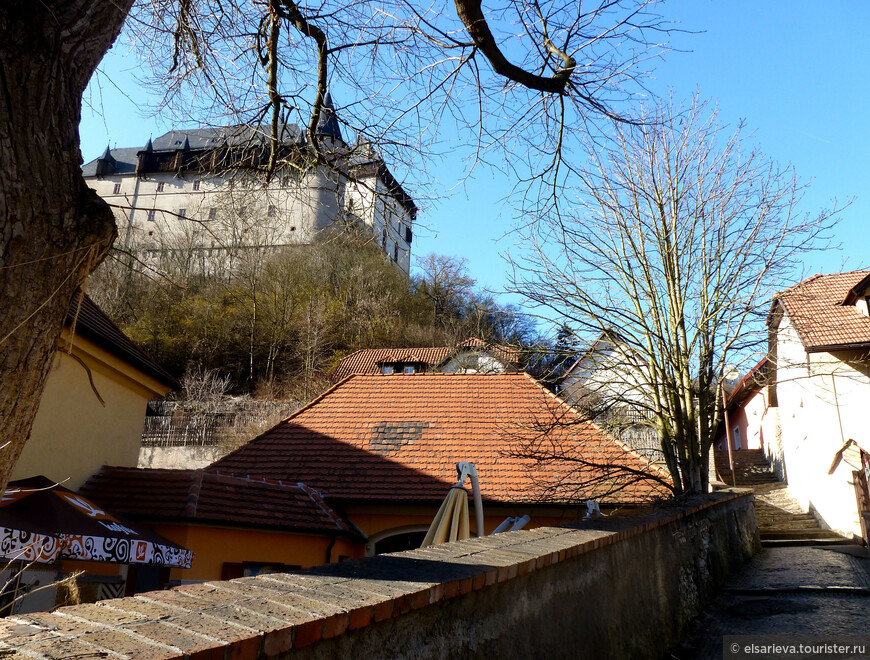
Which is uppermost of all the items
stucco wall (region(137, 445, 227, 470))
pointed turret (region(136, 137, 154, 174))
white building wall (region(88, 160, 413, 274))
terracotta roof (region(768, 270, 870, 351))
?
pointed turret (region(136, 137, 154, 174))

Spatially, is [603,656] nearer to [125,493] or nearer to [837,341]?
[125,493]

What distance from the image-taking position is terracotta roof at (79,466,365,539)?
440 inches

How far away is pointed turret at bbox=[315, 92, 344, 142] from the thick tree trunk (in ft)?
11.1

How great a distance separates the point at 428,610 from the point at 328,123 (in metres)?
5.07

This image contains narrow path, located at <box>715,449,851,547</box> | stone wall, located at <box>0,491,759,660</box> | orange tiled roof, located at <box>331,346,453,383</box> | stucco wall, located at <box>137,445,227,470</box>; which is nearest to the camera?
stone wall, located at <box>0,491,759,660</box>

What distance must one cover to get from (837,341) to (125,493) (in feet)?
50.3

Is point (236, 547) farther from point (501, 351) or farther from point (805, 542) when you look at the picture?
point (805, 542)

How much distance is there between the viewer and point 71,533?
23.7 feet

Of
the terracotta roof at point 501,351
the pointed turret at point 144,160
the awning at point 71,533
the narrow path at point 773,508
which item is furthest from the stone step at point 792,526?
the pointed turret at point 144,160

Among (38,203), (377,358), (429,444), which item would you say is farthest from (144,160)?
(38,203)

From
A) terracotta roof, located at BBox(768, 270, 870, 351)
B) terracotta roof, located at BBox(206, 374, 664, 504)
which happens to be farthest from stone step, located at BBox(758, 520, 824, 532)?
terracotta roof, located at BBox(206, 374, 664, 504)

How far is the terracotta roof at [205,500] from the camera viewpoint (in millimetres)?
11188

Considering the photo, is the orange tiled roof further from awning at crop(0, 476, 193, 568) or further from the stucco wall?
awning at crop(0, 476, 193, 568)

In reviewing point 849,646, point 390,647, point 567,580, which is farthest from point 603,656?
point 849,646
